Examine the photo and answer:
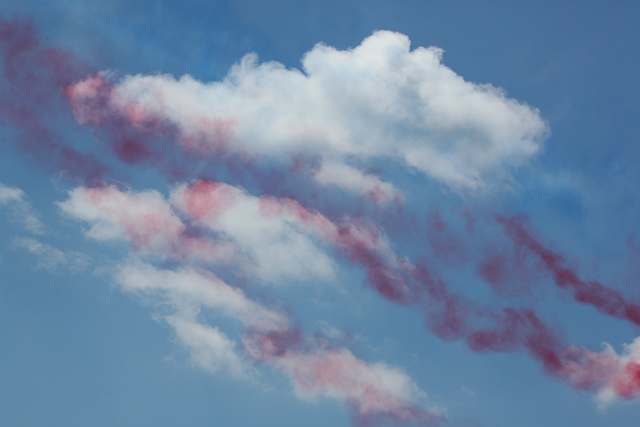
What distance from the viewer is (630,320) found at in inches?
2808

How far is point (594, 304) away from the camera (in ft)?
236

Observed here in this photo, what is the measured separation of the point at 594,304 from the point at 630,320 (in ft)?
10.6
